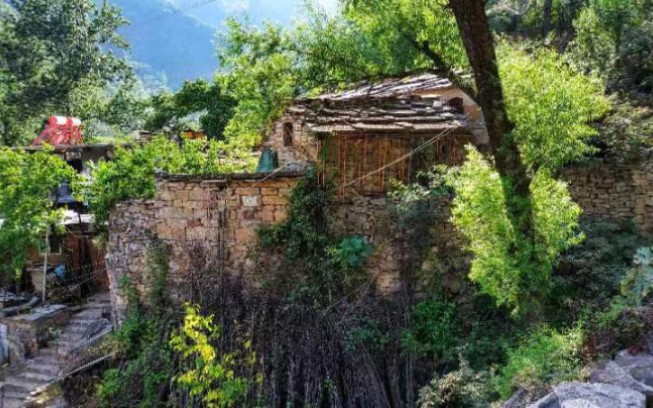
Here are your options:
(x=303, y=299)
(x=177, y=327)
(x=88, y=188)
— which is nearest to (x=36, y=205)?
(x=88, y=188)

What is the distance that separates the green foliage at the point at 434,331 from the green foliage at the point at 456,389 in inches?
26.8

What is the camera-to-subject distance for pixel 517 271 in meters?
5.60

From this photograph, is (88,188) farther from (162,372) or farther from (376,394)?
(376,394)

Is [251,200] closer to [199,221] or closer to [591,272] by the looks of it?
[199,221]

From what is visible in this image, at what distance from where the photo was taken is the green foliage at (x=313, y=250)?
7.62 m

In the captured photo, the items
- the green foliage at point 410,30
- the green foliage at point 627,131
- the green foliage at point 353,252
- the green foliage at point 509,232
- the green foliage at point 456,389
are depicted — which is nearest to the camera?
the green foliage at point 456,389

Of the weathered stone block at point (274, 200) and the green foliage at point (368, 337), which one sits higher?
the weathered stone block at point (274, 200)

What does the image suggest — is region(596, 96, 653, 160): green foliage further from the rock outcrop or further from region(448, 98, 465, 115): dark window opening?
the rock outcrop

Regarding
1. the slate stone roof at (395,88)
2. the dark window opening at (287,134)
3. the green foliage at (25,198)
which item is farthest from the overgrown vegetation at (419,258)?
the green foliage at (25,198)

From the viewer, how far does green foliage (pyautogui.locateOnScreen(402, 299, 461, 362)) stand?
22.5 ft

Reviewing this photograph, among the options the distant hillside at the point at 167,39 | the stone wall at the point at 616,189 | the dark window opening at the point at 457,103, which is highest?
the distant hillside at the point at 167,39

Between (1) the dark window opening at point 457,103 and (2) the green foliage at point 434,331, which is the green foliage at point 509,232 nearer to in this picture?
(2) the green foliage at point 434,331

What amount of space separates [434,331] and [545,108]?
343cm

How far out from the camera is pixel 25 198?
11.4 meters
